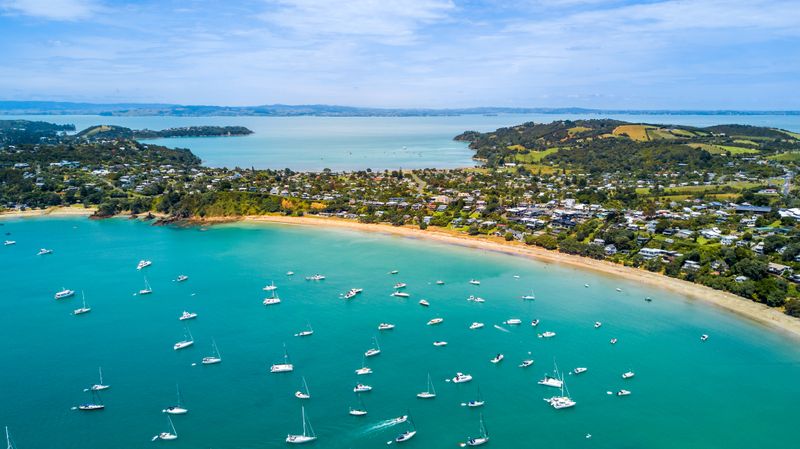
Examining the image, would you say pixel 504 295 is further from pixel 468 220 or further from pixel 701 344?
pixel 468 220

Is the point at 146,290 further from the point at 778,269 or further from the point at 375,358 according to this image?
the point at 778,269

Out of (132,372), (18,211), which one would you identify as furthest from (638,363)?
(18,211)

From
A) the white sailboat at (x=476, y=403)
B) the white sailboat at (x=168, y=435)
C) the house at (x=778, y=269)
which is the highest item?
the house at (x=778, y=269)

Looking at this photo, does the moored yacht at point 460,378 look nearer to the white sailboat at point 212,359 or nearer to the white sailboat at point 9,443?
the white sailboat at point 212,359

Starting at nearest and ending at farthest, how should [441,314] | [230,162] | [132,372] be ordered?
[132,372]
[441,314]
[230,162]

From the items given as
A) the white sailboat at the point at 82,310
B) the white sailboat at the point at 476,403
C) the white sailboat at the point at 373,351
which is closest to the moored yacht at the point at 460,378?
the white sailboat at the point at 476,403

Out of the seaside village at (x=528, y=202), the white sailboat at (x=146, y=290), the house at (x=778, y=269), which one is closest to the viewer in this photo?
the white sailboat at (x=146, y=290)

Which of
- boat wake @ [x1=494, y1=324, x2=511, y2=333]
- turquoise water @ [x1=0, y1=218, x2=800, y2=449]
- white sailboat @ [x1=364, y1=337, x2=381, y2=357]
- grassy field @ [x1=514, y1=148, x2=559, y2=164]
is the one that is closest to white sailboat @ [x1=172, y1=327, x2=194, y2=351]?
turquoise water @ [x1=0, y1=218, x2=800, y2=449]
